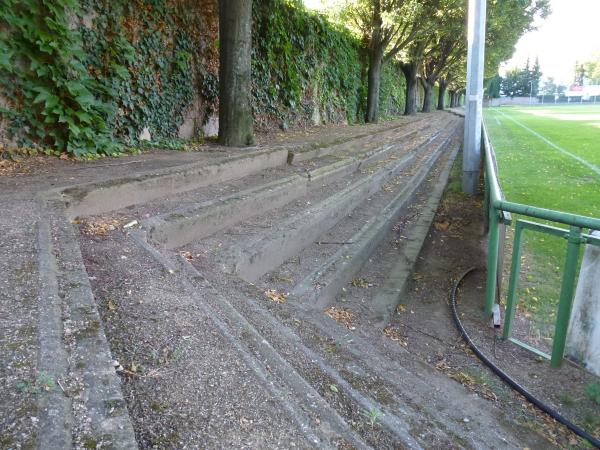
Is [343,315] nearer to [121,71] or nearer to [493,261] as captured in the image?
[493,261]

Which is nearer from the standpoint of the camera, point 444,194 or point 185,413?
point 185,413

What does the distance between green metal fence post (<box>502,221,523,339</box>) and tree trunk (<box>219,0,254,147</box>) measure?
612 cm

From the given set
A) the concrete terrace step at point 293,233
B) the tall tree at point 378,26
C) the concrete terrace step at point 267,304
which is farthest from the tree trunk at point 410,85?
the concrete terrace step at point 267,304

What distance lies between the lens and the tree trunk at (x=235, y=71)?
8.73 metres

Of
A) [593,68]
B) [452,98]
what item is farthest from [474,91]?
[593,68]

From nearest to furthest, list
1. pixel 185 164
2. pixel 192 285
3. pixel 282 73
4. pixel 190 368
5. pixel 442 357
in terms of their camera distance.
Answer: pixel 190 368 → pixel 192 285 → pixel 442 357 → pixel 185 164 → pixel 282 73

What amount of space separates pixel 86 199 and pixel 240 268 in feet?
5.51

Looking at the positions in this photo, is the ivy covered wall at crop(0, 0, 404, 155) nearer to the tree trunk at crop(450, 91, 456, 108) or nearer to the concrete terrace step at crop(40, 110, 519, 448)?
the concrete terrace step at crop(40, 110, 519, 448)

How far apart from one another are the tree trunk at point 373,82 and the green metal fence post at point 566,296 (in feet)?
63.8

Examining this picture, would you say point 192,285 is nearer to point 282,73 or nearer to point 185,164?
point 185,164

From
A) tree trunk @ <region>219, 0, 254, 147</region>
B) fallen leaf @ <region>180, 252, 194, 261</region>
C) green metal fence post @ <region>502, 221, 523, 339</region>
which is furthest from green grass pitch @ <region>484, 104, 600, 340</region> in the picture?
tree trunk @ <region>219, 0, 254, 147</region>

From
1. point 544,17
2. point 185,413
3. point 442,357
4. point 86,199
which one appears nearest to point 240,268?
point 86,199

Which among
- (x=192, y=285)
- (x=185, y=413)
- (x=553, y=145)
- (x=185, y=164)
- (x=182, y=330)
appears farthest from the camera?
(x=553, y=145)

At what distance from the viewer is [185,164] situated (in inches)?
259
